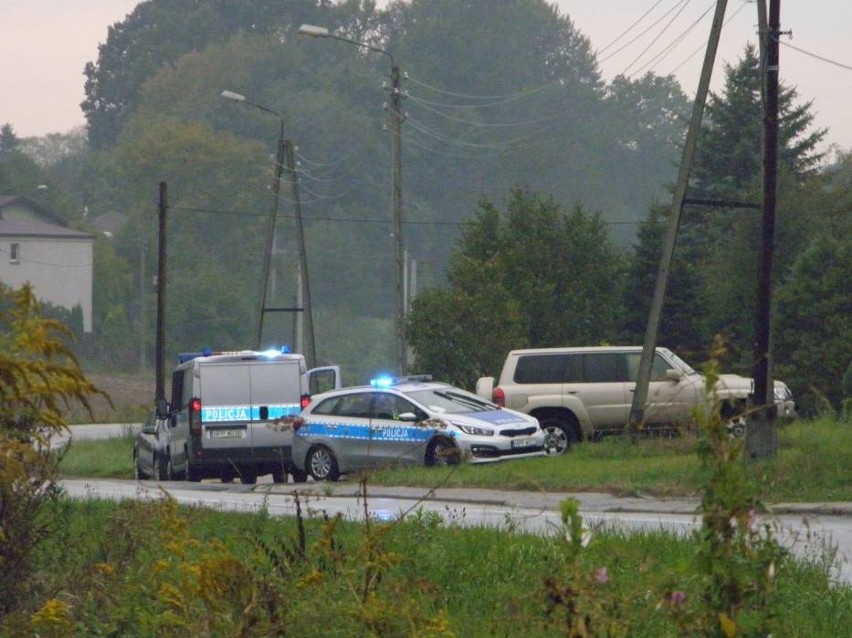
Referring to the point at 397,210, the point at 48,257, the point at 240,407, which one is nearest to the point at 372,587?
the point at 240,407

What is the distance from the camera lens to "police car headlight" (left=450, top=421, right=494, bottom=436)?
22.1 m

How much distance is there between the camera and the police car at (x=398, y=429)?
72.8 ft

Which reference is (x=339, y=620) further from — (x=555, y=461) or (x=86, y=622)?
(x=555, y=461)

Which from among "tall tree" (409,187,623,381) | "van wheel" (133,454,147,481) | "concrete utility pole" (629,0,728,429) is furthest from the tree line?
"concrete utility pole" (629,0,728,429)

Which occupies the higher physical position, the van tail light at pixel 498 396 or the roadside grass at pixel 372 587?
the van tail light at pixel 498 396

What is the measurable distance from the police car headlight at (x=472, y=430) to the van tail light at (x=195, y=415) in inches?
168

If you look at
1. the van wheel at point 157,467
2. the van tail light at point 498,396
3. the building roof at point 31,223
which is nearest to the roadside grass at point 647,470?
the van tail light at point 498,396

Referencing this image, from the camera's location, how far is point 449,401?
23.3m

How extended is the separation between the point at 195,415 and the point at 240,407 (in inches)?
27.6

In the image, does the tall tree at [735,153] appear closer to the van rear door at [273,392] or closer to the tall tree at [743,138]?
the tall tree at [743,138]

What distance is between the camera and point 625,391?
2602 centimetres

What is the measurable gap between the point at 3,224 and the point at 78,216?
48.3ft

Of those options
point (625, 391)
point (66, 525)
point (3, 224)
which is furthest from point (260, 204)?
point (66, 525)

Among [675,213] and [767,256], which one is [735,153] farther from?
[767,256]
